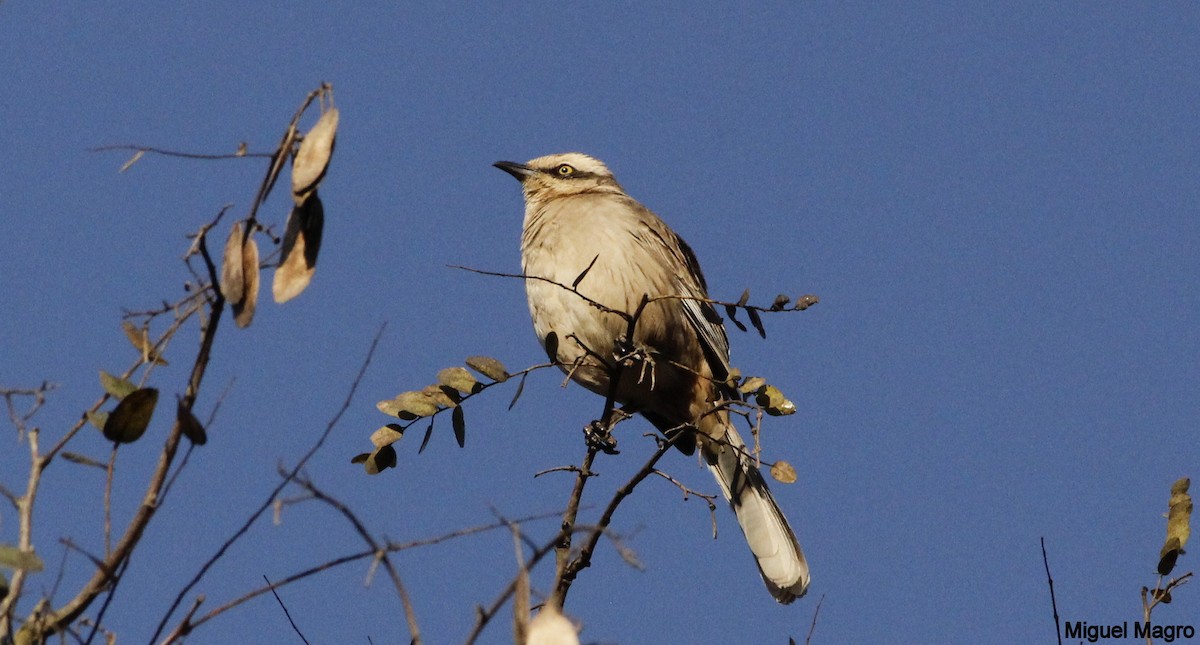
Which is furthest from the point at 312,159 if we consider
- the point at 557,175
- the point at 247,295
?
the point at 557,175

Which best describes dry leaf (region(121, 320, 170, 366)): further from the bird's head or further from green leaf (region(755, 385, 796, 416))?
the bird's head

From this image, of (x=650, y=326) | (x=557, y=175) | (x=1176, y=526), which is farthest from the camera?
(x=557, y=175)

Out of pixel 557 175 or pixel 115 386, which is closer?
pixel 115 386

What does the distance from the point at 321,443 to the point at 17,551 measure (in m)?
0.74

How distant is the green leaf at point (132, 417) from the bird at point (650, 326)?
3.18 m

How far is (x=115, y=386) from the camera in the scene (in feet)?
8.34

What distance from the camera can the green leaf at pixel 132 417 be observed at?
249 centimetres

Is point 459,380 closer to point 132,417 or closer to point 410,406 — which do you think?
point 410,406

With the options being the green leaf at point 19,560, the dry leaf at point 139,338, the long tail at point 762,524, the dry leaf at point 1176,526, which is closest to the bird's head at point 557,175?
the long tail at point 762,524

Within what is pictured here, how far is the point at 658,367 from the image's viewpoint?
6.11m

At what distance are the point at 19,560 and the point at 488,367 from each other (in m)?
2.13

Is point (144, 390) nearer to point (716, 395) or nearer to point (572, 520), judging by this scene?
point (572, 520)

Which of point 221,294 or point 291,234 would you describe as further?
point 291,234

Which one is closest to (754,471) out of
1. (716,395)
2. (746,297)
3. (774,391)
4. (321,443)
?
(716,395)
